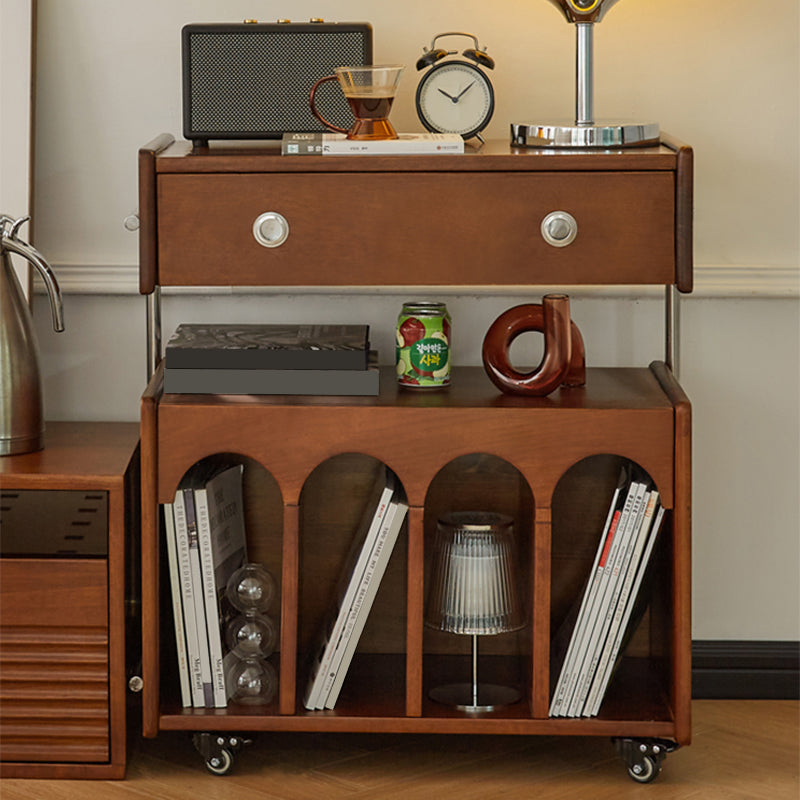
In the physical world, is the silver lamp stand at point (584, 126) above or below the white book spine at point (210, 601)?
above

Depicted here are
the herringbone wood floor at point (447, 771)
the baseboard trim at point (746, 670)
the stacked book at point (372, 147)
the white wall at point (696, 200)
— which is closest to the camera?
the stacked book at point (372, 147)

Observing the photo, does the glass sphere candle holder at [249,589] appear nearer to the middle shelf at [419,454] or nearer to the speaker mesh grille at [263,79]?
the middle shelf at [419,454]

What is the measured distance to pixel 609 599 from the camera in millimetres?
1544

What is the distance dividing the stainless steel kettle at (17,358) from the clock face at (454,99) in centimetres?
58

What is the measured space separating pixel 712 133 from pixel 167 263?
2.87 ft

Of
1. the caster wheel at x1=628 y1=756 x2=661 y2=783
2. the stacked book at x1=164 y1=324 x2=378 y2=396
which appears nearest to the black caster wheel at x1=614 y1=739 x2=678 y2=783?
the caster wheel at x1=628 y1=756 x2=661 y2=783

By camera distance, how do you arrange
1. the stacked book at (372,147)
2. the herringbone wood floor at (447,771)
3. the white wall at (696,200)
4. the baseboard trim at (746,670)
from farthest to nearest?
the baseboard trim at (746,670), the white wall at (696,200), the herringbone wood floor at (447,771), the stacked book at (372,147)

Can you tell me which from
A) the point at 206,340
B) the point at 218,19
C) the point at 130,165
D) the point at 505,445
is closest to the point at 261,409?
the point at 206,340

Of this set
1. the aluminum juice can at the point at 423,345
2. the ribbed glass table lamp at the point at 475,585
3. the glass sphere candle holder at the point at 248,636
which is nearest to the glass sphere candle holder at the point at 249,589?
the glass sphere candle holder at the point at 248,636

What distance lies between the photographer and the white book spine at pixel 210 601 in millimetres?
1538

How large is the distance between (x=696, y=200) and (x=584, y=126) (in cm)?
37

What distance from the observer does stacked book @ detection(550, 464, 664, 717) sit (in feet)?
5.00

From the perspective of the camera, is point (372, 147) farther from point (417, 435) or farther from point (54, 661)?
point (54, 661)

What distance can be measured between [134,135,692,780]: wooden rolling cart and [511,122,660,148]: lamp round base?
0.10 feet
